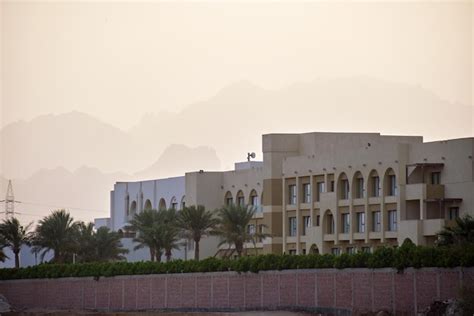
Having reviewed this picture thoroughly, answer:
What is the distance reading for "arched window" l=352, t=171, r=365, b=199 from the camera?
327 feet

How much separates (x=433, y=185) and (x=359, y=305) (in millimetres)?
17678

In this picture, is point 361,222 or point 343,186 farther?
point 343,186

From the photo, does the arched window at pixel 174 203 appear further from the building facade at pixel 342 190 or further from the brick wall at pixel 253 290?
the brick wall at pixel 253 290

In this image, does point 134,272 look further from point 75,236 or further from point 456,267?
point 456,267

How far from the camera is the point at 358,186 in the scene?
100 meters

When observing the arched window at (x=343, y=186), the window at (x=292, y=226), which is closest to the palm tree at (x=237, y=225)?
the window at (x=292, y=226)

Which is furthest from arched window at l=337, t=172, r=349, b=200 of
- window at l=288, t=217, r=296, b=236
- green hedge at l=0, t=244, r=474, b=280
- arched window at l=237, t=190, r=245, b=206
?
arched window at l=237, t=190, r=245, b=206

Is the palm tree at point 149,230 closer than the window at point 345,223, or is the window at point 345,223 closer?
the window at point 345,223

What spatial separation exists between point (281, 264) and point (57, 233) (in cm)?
3604

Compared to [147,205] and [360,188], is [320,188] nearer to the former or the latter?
[360,188]

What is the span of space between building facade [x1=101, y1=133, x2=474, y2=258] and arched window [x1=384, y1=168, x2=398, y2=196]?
6cm

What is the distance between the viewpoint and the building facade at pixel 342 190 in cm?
9275

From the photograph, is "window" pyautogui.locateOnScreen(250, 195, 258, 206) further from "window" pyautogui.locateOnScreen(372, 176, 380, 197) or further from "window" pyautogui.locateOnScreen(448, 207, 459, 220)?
"window" pyautogui.locateOnScreen(448, 207, 459, 220)

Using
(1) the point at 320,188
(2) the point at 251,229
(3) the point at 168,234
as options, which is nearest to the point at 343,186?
(1) the point at 320,188
